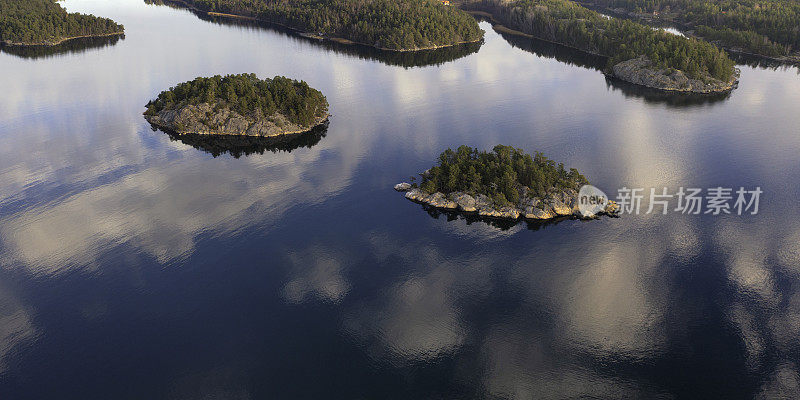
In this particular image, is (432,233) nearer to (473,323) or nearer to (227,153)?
(473,323)

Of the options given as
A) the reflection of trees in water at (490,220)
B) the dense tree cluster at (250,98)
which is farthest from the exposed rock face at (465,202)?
the dense tree cluster at (250,98)

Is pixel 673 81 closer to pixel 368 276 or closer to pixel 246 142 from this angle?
pixel 246 142

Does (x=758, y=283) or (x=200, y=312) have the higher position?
(x=758, y=283)

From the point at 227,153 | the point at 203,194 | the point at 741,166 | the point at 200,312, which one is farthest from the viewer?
the point at 227,153

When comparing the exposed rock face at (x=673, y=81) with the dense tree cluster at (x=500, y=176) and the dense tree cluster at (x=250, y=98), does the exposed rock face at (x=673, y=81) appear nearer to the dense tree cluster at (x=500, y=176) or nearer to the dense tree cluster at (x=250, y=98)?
the dense tree cluster at (x=500, y=176)

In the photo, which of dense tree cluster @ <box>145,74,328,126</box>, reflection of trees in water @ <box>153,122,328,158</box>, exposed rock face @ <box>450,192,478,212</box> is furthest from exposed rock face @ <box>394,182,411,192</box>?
dense tree cluster @ <box>145,74,328,126</box>

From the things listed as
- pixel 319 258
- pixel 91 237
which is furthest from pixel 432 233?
pixel 91 237
